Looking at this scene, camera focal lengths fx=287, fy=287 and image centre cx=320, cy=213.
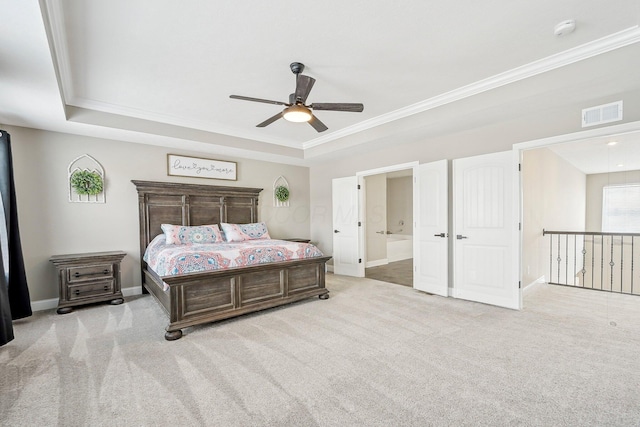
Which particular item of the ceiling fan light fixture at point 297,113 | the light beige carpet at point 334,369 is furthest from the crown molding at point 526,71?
the light beige carpet at point 334,369

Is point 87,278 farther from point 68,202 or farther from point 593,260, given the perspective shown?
point 593,260

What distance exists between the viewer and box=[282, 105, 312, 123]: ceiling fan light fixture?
9.65ft

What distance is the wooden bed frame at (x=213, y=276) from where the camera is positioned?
10.1 ft

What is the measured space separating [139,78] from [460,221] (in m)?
4.44

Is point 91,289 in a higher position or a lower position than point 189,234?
lower

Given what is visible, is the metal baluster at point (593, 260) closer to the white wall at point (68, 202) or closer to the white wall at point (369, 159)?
the white wall at point (369, 159)

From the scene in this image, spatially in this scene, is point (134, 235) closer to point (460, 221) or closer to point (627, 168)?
point (460, 221)

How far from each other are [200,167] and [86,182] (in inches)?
65.9

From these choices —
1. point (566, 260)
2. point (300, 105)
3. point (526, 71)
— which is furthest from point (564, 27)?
point (566, 260)

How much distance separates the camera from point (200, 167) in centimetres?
527

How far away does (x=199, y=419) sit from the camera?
1753 mm

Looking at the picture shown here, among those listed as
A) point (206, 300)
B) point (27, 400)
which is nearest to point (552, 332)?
point (206, 300)

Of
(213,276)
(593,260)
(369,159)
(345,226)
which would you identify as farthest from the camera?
(345,226)

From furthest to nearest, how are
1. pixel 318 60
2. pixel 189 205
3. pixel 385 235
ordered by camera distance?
pixel 385 235, pixel 189 205, pixel 318 60
